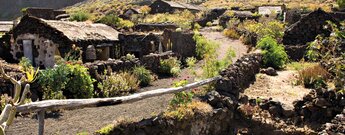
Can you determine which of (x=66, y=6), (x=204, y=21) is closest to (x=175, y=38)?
(x=204, y=21)

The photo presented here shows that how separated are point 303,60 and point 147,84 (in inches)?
362

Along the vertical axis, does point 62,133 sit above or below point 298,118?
above

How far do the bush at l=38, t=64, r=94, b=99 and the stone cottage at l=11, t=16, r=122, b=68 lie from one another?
26.0 feet

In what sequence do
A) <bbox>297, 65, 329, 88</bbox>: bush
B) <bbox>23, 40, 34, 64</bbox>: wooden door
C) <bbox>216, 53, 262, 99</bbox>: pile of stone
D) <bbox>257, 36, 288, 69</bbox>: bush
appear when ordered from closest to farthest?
<bbox>216, 53, 262, 99</bbox>: pile of stone
<bbox>297, 65, 329, 88</bbox>: bush
<bbox>257, 36, 288, 69</bbox>: bush
<bbox>23, 40, 34, 64</bbox>: wooden door

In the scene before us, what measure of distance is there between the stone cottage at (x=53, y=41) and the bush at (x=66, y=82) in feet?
26.0

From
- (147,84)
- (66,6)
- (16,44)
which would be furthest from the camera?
(66,6)

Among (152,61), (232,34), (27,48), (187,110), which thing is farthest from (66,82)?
(232,34)

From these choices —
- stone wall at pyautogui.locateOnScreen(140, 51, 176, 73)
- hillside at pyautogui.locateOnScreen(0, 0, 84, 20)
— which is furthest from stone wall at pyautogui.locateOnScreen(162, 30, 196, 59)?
hillside at pyautogui.locateOnScreen(0, 0, 84, 20)

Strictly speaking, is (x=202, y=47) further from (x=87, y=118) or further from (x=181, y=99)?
(x=87, y=118)

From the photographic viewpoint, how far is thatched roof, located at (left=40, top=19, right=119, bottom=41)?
72.0 feet

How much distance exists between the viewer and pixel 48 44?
2211cm

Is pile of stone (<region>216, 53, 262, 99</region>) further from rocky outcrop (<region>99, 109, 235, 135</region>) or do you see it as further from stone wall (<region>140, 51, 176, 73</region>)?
stone wall (<region>140, 51, 176, 73</region>)

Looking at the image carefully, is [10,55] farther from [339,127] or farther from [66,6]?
[66,6]

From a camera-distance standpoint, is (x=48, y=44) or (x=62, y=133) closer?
(x=62, y=133)
